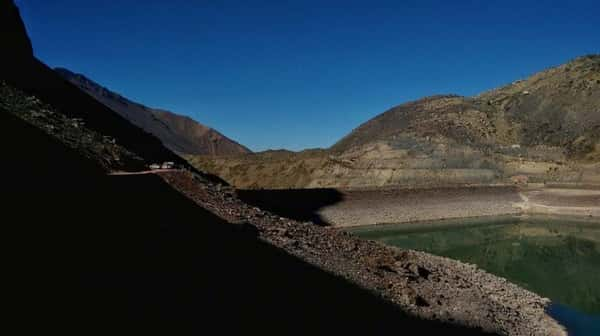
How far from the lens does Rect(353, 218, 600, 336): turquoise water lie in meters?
13.0

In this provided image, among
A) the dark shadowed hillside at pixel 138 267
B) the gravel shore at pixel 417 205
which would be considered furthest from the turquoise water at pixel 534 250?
the dark shadowed hillside at pixel 138 267

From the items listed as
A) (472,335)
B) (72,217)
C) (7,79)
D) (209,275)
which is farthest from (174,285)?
(7,79)

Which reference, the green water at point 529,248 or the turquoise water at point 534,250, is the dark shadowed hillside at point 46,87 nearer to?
the turquoise water at point 534,250

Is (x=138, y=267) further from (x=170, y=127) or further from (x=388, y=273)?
(x=170, y=127)

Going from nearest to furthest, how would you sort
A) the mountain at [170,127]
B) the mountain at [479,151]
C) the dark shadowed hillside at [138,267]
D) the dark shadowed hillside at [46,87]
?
the dark shadowed hillside at [138,267] < the dark shadowed hillside at [46,87] < the mountain at [479,151] < the mountain at [170,127]

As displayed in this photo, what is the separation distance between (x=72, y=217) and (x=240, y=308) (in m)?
2.28

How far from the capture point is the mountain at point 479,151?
135 feet

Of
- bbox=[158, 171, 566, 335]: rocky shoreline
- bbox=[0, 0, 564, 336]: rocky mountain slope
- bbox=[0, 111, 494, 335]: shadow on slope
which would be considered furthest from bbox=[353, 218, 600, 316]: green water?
bbox=[0, 111, 494, 335]: shadow on slope

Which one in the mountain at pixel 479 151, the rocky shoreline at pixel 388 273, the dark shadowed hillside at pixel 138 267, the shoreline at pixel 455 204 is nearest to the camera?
the dark shadowed hillside at pixel 138 267

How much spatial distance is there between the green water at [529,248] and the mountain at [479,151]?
23.2 ft

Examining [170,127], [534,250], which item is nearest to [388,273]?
A: [534,250]

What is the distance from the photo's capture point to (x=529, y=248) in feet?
72.7

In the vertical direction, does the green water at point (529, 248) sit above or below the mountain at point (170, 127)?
below

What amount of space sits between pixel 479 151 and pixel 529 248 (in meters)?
24.8
